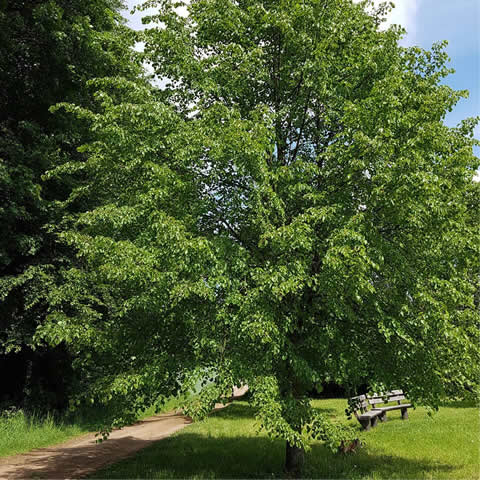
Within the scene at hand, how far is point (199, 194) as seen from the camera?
8.59 m

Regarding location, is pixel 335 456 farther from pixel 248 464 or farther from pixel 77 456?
pixel 77 456

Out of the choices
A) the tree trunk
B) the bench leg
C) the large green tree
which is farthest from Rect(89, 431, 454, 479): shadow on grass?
the bench leg

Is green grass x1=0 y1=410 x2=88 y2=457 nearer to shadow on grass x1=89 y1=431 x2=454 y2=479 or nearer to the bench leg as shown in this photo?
shadow on grass x1=89 y1=431 x2=454 y2=479

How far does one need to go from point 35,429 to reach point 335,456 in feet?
30.9

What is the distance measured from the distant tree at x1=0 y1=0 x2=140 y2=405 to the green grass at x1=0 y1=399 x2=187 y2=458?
1208mm

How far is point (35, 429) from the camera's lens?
13391mm

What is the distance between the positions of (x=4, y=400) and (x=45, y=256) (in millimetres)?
5472

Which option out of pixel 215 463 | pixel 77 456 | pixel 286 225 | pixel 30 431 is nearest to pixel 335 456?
pixel 215 463

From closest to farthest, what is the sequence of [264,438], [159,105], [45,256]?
[159,105], [264,438], [45,256]

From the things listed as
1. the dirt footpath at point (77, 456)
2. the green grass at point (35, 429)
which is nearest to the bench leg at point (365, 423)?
the dirt footpath at point (77, 456)

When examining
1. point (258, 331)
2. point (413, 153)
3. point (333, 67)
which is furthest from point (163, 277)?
point (333, 67)

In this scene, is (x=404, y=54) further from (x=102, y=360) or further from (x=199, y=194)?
(x=102, y=360)

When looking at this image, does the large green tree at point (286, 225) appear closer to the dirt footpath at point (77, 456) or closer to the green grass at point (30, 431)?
the dirt footpath at point (77, 456)

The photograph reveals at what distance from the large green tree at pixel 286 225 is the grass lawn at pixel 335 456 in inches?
59.2
